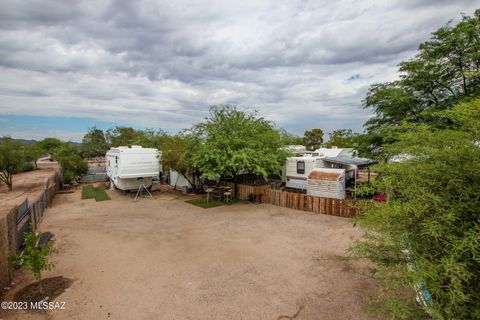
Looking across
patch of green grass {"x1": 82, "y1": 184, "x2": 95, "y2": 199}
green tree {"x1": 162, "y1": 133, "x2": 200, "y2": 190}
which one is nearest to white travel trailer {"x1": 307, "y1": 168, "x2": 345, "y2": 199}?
green tree {"x1": 162, "y1": 133, "x2": 200, "y2": 190}

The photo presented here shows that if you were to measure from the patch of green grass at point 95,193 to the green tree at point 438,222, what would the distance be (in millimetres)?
19477

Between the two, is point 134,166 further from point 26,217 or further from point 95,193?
point 26,217

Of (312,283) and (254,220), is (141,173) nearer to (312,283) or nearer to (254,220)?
(254,220)

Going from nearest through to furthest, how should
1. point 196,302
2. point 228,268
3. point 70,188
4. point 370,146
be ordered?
point 196,302, point 228,268, point 370,146, point 70,188

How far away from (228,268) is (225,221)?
5.18 meters

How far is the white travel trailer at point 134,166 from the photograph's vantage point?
18.5 meters

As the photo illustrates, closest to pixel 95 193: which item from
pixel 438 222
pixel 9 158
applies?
pixel 9 158

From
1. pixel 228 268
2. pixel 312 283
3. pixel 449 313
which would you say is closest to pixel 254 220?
pixel 228 268

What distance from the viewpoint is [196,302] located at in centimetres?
634

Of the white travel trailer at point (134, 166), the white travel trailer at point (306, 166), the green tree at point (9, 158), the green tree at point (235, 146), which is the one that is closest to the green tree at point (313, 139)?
the white travel trailer at point (306, 166)

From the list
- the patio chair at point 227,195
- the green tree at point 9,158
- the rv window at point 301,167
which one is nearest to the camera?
the patio chair at point 227,195

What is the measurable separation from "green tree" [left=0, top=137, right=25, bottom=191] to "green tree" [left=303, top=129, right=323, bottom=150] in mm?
47468

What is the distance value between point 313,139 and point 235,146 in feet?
140

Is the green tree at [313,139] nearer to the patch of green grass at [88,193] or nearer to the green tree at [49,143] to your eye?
the patch of green grass at [88,193]
